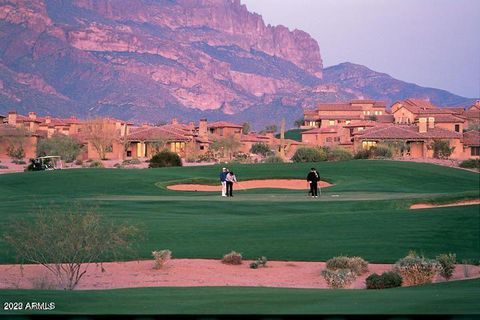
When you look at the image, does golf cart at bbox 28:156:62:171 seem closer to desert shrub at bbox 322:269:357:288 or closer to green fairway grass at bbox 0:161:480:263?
green fairway grass at bbox 0:161:480:263

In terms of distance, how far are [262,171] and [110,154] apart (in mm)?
47124

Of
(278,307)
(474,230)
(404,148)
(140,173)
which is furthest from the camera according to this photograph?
(404,148)

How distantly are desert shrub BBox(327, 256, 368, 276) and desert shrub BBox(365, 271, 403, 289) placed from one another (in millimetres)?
2022

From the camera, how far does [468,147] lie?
109 m

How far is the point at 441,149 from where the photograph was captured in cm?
10062

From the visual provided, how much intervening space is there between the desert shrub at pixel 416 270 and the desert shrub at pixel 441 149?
254 ft

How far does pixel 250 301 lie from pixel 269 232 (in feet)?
59.1

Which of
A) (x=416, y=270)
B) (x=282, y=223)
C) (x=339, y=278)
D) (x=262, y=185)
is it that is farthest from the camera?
(x=262, y=185)

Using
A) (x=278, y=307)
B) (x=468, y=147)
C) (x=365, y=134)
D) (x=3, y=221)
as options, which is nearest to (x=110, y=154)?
(x=365, y=134)

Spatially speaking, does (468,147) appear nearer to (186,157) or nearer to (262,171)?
(186,157)

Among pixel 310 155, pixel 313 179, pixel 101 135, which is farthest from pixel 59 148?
pixel 313 179

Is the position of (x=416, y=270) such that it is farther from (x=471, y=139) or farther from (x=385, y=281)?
(x=471, y=139)

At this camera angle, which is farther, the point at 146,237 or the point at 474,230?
the point at 474,230

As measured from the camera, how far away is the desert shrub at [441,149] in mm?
100375
